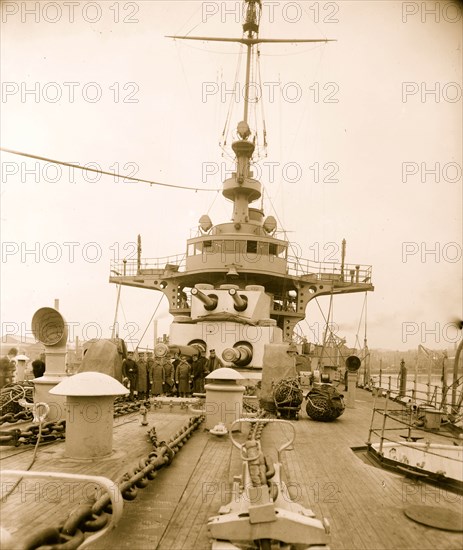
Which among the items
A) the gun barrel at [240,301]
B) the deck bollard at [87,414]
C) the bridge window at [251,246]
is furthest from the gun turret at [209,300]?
the deck bollard at [87,414]

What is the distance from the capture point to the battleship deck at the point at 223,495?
3.12 meters

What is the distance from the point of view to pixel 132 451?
5.37 m

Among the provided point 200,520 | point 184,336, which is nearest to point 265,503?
point 200,520

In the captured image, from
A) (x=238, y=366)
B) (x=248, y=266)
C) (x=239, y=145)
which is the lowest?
(x=238, y=366)

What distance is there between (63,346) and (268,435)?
293cm

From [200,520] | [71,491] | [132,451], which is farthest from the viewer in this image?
[132,451]

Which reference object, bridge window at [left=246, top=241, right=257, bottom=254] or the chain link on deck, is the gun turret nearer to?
bridge window at [left=246, top=241, right=257, bottom=254]

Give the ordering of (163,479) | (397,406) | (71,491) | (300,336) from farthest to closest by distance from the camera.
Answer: (300,336)
(397,406)
(163,479)
(71,491)

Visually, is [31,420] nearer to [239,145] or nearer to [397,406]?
[397,406]

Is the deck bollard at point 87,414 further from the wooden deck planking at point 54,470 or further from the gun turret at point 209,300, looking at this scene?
the gun turret at point 209,300

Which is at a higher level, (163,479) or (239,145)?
(239,145)

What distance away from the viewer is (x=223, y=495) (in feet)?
13.0

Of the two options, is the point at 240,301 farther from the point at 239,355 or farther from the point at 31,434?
the point at 31,434

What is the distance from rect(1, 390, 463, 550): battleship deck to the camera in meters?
3.12
